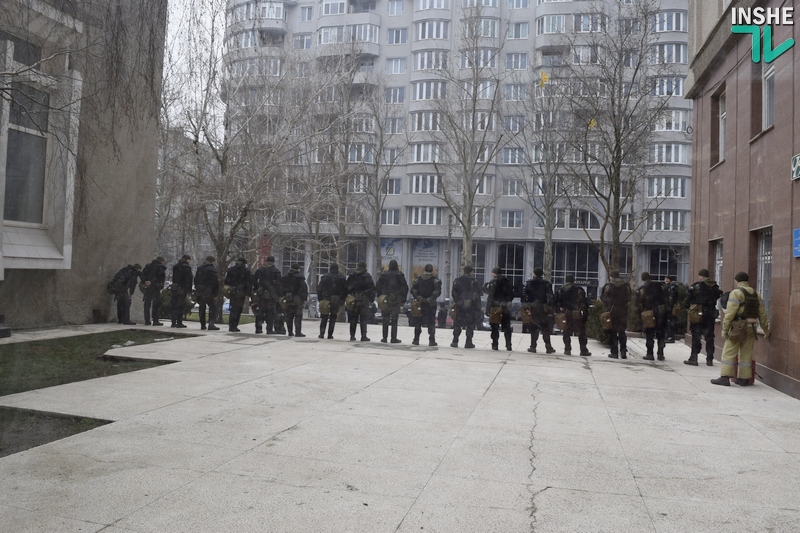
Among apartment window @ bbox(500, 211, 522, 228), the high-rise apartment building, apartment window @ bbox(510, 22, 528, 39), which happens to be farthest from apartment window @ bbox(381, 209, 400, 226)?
apartment window @ bbox(510, 22, 528, 39)

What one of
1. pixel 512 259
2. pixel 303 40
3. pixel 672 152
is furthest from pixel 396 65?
pixel 672 152

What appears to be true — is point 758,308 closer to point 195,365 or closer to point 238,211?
point 195,365

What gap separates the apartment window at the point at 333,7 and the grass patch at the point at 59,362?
44740 millimetres

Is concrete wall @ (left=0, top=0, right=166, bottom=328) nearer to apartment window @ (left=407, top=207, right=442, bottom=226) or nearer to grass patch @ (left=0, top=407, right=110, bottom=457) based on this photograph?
grass patch @ (left=0, top=407, right=110, bottom=457)

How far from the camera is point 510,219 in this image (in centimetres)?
4747

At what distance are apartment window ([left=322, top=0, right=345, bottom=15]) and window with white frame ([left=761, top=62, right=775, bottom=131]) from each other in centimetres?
4485

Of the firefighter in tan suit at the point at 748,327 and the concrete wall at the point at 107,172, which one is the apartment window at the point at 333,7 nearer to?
the concrete wall at the point at 107,172

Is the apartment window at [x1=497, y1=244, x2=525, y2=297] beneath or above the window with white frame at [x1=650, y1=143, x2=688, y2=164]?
beneath

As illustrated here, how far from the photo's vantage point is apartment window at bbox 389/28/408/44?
52.1 metres

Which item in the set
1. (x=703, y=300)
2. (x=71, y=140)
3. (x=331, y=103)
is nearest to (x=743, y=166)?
(x=703, y=300)

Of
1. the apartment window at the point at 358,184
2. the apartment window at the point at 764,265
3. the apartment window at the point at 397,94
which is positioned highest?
the apartment window at the point at 397,94

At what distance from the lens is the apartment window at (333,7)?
2056 inches

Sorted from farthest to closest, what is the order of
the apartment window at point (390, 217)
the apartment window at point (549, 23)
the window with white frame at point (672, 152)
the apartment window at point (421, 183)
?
the apartment window at point (390, 217) → the apartment window at point (421, 183) → the apartment window at point (549, 23) → the window with white frame at point (672, 152)

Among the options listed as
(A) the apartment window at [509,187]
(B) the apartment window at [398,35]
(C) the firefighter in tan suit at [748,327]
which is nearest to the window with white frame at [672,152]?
(A) the apartment window at [509,187]
